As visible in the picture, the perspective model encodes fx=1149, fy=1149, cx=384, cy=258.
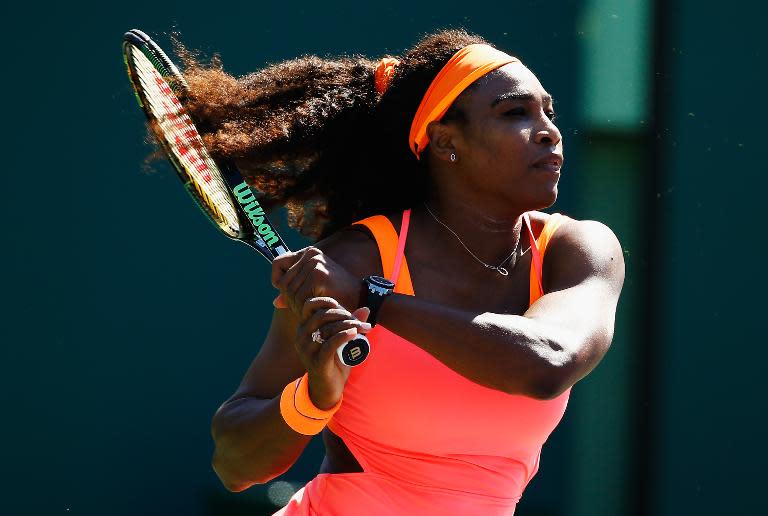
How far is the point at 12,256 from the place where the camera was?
4047 mm

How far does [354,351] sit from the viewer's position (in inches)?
84.1

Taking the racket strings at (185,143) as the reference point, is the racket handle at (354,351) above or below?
below

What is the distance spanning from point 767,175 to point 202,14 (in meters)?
2.08

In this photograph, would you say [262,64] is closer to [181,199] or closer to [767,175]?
[181,199]

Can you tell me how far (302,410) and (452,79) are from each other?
85 centimetres

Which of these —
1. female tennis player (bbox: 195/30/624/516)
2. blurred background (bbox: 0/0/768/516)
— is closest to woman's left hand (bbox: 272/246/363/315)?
female tennis player (bbox: 195/30/624/516)

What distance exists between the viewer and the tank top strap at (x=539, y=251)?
257 centimetres

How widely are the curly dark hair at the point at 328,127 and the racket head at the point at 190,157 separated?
8 cm

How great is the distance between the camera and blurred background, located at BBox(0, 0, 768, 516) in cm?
404

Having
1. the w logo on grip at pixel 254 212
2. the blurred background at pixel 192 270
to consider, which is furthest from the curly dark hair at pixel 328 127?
the blurred background at pixel 192 270

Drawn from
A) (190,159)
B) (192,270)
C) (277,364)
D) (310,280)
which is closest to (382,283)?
(310,280)

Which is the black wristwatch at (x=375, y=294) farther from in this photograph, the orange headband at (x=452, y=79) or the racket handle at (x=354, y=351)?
the orange headband at (x=452, y=79)

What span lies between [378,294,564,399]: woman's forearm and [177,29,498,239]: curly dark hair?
60 centimetres

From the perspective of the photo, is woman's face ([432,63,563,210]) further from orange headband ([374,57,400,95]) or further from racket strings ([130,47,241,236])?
racket strings ([130,47,241,236])
